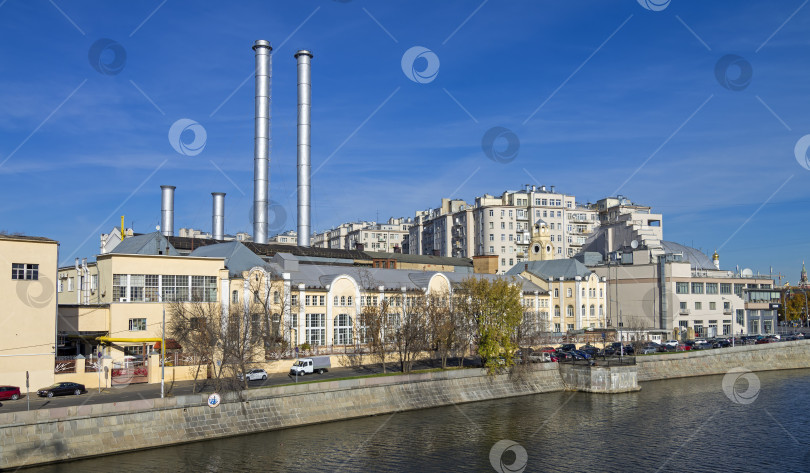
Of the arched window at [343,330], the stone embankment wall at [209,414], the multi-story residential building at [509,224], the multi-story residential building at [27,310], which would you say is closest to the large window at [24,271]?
the multi-story residential building at [27,310]

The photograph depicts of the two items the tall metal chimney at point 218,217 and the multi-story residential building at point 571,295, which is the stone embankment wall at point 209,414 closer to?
the multi-story residential building at point 571,295

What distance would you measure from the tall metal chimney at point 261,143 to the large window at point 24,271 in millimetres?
57777

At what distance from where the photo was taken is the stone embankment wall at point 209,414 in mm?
38844

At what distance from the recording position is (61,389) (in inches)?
1943

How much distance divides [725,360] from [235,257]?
191 ft

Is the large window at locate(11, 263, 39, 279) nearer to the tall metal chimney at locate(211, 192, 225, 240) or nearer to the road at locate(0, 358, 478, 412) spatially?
the road at locate(0, 358, 478, 412)

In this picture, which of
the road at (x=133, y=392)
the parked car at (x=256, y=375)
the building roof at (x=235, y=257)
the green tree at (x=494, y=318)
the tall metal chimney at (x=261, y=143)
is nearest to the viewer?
the road at (x=133, y=392)

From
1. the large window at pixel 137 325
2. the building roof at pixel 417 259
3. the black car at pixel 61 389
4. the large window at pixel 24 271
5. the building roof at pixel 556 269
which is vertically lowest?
the black car at pixel 61 389

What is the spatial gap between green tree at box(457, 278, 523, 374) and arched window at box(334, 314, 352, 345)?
12985mm

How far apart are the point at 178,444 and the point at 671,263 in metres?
81.7

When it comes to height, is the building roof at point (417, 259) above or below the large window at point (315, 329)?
above

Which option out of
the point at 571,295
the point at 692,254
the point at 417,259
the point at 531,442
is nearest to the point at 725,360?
the point at 571,295

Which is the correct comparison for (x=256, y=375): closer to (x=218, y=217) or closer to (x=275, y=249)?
(x=275, y=249)

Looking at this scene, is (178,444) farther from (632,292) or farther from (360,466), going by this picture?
(632,292)
